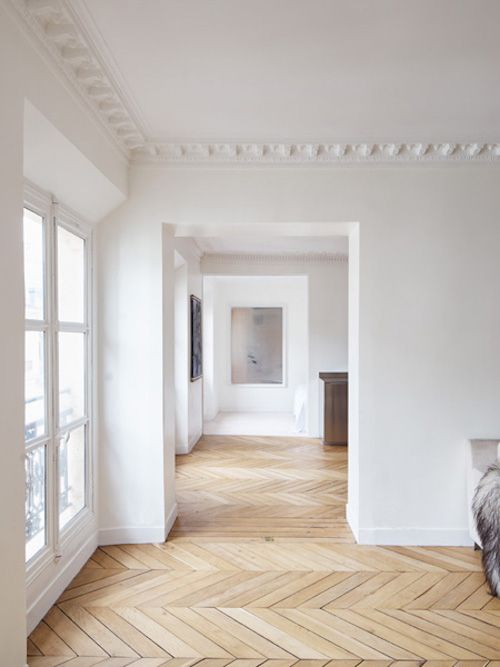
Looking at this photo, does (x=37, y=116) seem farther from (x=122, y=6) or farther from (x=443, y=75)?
(x=443, y=75)

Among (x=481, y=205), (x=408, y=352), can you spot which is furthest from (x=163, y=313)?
(x=481, y=205)

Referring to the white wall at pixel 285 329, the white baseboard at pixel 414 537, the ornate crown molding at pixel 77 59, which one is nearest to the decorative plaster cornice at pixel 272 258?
the white wall at pixel 285 329

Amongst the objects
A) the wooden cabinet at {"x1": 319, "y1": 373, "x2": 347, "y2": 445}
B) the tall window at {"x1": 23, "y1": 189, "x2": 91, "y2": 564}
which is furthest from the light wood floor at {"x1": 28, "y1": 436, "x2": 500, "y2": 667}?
the wooden cabinet at {"x1": 319, "y1": 373, "x2": 347, "y2": 445}

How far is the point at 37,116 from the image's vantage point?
6.15ft

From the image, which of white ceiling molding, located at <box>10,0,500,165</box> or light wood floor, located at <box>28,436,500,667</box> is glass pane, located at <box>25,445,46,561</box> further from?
white ceiling molding, located at <box>10,0,500,165</box>

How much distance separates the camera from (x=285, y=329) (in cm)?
849

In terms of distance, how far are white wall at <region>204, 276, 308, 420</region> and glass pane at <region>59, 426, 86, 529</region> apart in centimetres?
558

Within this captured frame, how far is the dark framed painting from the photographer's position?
5.62m

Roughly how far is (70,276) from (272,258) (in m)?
3.87

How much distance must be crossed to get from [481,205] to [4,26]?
2821mm

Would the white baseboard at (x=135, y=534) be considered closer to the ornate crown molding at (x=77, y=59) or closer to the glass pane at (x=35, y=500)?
the glass pane at (x=35, y=500)

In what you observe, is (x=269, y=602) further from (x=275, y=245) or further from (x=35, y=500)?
(x=275, y=245)

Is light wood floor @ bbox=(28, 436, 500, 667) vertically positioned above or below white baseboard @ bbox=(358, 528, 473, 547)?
below

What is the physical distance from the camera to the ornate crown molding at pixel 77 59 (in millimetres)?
1689
